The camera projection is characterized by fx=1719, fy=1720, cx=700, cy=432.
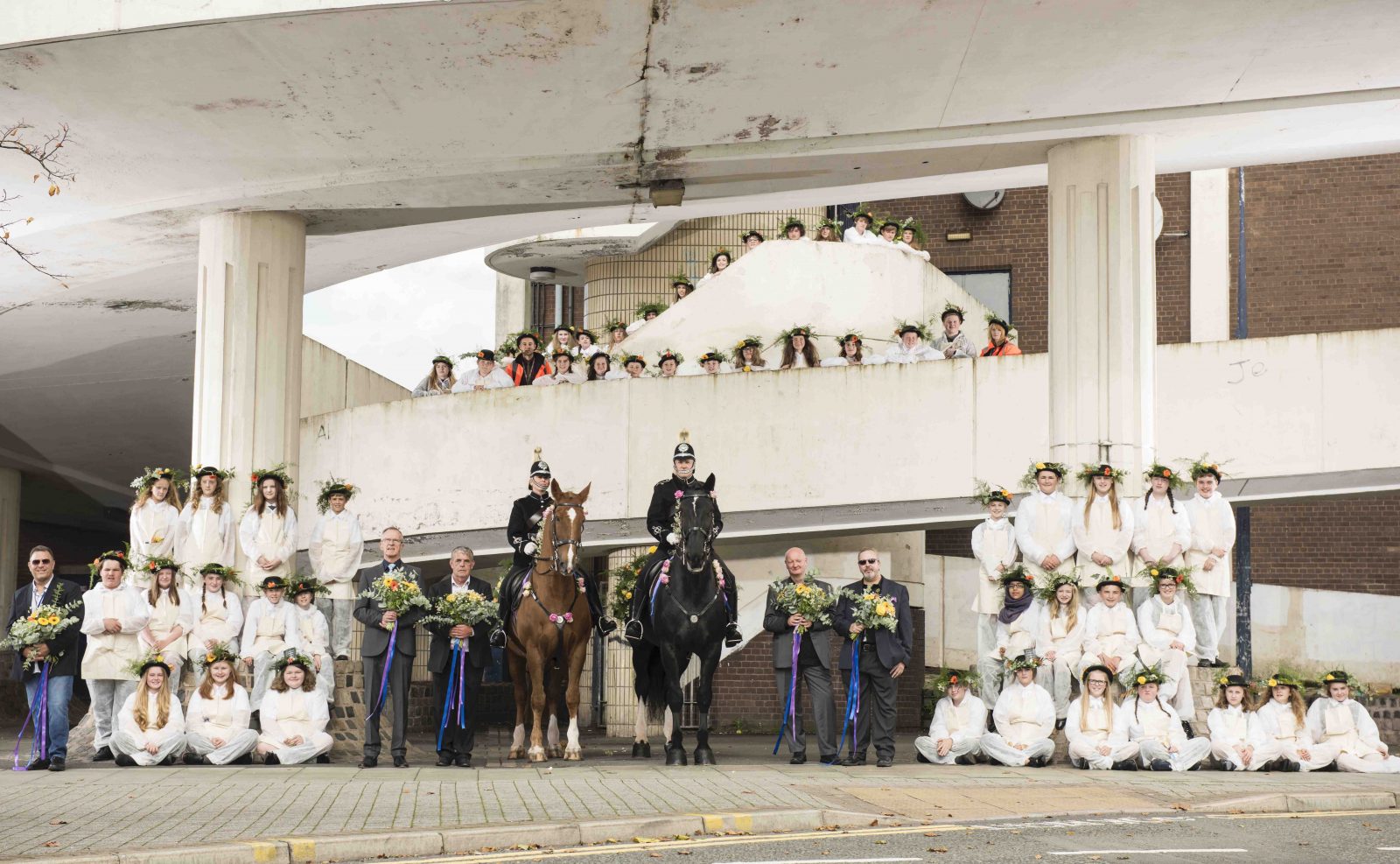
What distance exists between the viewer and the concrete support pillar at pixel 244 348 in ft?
58.7

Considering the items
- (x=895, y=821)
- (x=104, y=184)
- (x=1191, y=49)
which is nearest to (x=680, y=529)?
(x=895, y=821)

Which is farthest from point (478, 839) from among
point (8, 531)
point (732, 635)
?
point (8, 531)

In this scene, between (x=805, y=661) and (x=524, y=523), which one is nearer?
(x=805, y=661)

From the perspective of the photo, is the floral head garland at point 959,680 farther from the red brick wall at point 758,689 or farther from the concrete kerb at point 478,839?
the red brick wall at point 758,689

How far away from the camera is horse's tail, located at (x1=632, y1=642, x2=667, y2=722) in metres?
15.4

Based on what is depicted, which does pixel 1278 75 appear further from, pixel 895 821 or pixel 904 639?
pixel 895 821

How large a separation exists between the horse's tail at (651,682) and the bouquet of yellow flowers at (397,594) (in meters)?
2.04

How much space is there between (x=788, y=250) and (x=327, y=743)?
10.7 meters

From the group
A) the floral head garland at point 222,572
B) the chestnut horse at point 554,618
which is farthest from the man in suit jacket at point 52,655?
the chestnut horse at point 554,618

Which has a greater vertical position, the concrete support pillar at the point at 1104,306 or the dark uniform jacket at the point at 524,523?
the concrete support pillar at the point at 1104,306

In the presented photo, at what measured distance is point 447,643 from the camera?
1484 centimetres

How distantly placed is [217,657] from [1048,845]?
8.46m

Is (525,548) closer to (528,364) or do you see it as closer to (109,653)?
(109,653)

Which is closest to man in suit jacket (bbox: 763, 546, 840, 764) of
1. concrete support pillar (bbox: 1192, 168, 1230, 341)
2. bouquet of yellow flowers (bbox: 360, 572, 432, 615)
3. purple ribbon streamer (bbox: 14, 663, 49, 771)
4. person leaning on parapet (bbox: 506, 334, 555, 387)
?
bouquet of yellow flowers (bbox: 360, 572, 432, 615)
